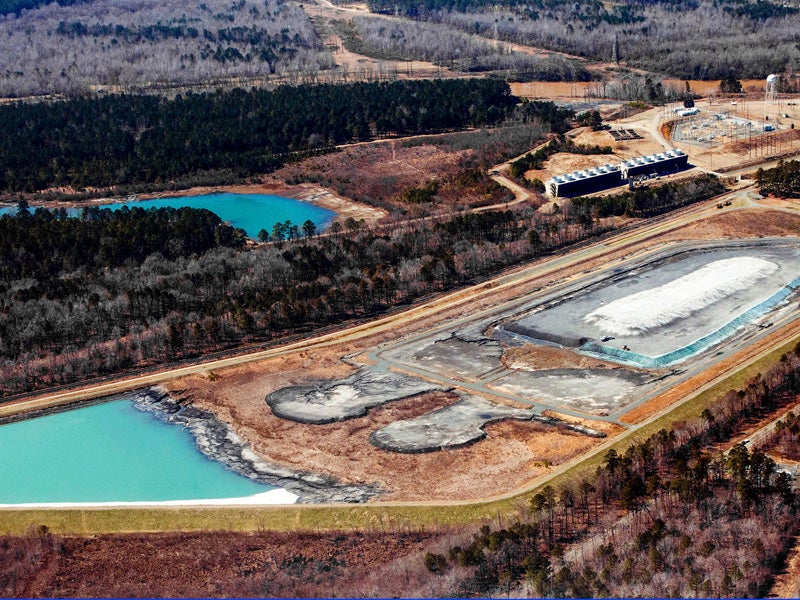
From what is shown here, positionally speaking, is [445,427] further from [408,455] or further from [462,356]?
[462,356]

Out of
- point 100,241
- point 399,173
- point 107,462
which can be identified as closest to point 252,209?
point 399,173

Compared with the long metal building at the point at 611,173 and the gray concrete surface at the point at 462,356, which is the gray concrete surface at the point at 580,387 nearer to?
the gray concrete surface at the point at 462,356

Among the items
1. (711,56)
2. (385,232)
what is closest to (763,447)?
(385,232)

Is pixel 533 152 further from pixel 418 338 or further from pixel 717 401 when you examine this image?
pixel 717 401

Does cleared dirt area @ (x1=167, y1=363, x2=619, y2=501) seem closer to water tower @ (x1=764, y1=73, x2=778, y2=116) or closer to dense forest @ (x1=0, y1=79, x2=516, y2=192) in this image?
dense forest @ (x1=0, y1=79, x2=516, y2=192)

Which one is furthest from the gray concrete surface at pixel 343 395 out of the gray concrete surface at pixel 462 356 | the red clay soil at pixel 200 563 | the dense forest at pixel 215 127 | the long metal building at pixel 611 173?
the dense forest at pixel 215 127

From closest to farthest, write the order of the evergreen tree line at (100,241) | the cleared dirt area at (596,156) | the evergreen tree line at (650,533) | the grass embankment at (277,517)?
the evergreen tree line at (650,533) → the grass embankment at (277,517) → the evergreen tree line at (100,241) → the cleared dirt area at (596,156)
